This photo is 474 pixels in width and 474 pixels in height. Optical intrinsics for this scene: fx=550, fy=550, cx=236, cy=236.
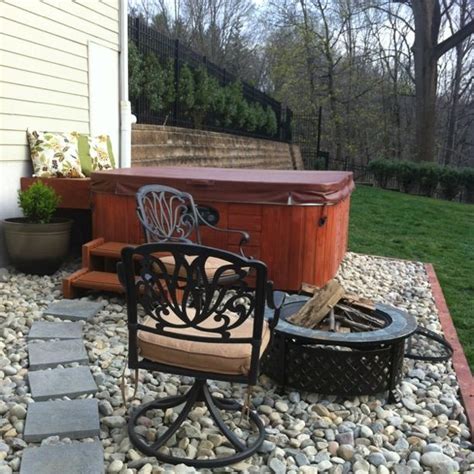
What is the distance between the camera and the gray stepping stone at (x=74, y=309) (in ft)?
11.2

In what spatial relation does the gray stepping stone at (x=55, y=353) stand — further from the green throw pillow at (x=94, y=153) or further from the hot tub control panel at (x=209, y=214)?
the green throw pillow at (x=94, y=153)

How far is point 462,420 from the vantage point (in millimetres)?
2426

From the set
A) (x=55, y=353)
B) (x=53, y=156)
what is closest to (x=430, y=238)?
(x=53, y=156)

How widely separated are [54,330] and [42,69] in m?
2.77

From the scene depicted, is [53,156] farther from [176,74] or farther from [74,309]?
[176,74]

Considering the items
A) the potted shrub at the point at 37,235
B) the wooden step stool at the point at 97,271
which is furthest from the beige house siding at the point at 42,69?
the wooden step stool at the point at 97,271

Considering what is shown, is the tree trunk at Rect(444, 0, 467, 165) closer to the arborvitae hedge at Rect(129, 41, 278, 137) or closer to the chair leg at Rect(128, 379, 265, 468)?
the arborvitae hedge at Rect(129, 41, 278, 137)

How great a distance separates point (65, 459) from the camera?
1.89 meters

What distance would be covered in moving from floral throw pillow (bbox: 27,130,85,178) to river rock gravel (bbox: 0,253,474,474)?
1843 mm

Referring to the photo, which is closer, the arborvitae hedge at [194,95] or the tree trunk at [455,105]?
the arborvitae hedge at [194,95]

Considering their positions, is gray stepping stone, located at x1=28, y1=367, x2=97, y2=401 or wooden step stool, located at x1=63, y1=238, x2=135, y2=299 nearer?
gray stepping stone, located at x1=28, y1=367, x2=97, y2=401

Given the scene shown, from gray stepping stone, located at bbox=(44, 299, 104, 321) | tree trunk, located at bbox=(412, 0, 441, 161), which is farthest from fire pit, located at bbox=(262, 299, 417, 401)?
tree trunk, located at bbox=(412, 0, 441, 161)

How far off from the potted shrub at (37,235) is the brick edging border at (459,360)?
2961 mm

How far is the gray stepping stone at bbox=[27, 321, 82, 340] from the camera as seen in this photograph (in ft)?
10.0
